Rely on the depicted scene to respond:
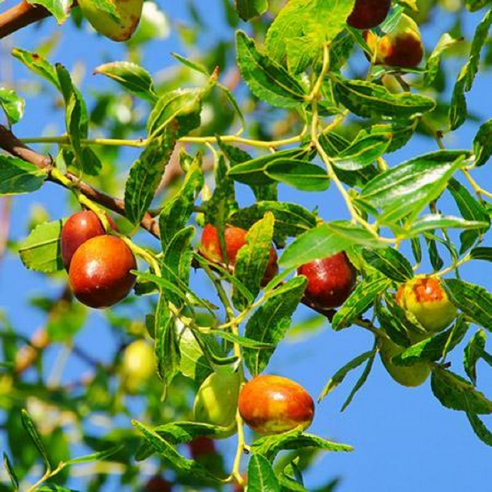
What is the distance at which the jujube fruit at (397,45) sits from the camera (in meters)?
1.52

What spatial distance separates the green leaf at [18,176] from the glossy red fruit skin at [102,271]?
131 mm

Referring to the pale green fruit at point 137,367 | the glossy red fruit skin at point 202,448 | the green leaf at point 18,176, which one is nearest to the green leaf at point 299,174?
the green leaf at point 18,176

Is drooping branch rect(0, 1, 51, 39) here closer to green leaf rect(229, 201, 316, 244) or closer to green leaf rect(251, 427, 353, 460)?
green leaf rect(229, 201, 316, 244)

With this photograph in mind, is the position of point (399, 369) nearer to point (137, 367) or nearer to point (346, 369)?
point (346, 369)

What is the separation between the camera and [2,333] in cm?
264

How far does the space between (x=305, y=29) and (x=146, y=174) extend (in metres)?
0.27

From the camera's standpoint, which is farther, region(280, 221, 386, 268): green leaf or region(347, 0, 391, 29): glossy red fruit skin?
region(347, 0, 391, 29): glossy red fruit skin

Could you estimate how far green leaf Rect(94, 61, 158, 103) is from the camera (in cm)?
151

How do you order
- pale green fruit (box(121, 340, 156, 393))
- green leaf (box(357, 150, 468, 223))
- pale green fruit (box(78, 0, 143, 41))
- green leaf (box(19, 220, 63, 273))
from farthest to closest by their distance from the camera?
pale green fruit (box(121, 340, 156, 393)) → green leaf (box(19, 220, 63, 273)) → pale green fruit (box(78, 0, 143, 41)) → green leaf (box(357, 150, 468, 223))

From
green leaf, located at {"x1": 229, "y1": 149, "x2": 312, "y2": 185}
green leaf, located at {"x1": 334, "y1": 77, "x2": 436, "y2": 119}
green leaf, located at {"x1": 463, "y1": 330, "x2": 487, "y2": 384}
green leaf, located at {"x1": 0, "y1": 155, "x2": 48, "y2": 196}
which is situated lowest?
green leaf, located at {"x1": 463, "y1": 330, "x2": 487, "y2": 384}

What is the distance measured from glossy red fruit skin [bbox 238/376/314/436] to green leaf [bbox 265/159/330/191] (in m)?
0.21

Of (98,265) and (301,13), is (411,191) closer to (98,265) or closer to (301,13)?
(301,13)

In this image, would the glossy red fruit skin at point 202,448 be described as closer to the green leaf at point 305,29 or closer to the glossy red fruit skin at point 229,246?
the glossy red fruit skin at point 229,246

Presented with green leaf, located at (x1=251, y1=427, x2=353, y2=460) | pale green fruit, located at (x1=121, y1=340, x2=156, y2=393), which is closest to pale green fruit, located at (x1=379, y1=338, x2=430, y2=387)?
green leaf, located at (x1=251, y1=427, x2=353, y2=460)
